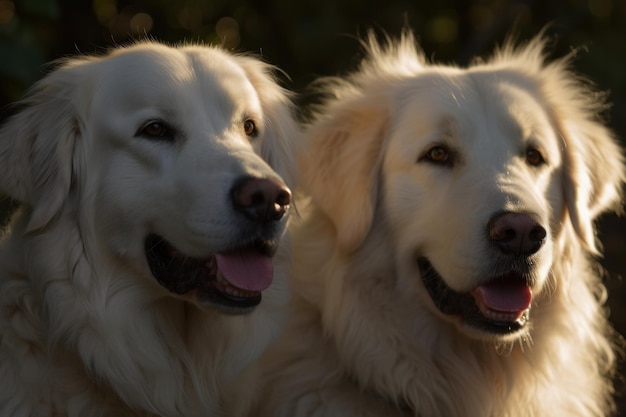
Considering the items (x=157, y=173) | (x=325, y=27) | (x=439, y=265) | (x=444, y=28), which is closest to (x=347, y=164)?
(x=439, y=265)

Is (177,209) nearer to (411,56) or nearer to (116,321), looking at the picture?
(116,321)

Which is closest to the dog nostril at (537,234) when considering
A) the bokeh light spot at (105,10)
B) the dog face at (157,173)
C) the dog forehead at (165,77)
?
the dog face at (157,173)

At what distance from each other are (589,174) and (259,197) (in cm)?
183

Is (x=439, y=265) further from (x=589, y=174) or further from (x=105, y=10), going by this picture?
→ (x=105, y=10)

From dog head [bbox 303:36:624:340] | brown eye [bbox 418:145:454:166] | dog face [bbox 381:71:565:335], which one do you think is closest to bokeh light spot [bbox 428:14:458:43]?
dog head [bbox 303:36:624:340]

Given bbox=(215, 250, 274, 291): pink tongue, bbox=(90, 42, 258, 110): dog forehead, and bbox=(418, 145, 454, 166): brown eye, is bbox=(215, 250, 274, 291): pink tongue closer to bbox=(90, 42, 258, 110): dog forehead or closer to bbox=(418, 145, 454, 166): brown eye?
bbox=(90, 42, 258, 110): dog forehead

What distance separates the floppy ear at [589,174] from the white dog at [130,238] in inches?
58.1

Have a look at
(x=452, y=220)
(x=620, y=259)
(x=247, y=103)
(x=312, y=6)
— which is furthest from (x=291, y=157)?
(x=620, y=259)

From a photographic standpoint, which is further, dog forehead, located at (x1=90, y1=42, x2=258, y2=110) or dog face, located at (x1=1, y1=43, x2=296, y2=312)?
dog forehead, located at (x1=90, y1=42, x2=258, y2=110)

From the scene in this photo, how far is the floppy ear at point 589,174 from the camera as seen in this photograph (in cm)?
435

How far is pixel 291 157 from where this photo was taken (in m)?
4.32

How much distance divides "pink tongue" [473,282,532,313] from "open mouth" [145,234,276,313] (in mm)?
930

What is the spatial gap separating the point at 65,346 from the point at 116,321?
21 centimetres

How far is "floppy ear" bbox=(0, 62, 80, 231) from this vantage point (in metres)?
A: 3.67
